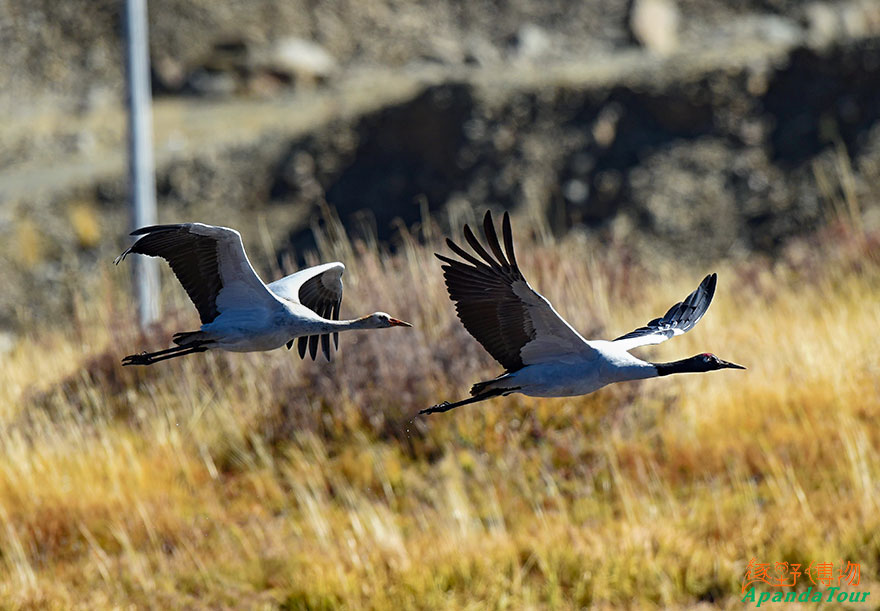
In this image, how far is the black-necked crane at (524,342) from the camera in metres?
2.68

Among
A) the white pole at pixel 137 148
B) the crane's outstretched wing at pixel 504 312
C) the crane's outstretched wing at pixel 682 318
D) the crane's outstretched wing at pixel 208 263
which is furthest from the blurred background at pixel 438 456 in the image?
the crane's outstretched wing at pixel 504 312

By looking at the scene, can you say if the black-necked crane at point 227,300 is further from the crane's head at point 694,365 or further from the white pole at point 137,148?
the white pole at point 137,148

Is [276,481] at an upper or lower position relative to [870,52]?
lower

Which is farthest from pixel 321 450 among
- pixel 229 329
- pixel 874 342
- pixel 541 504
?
pixel 229 329

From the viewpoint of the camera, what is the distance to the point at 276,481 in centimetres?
824

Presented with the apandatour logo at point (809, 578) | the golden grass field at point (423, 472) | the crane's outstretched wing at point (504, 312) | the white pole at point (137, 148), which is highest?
the white pole at point (137, 148)

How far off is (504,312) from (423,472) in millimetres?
5404

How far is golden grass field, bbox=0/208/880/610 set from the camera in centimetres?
712

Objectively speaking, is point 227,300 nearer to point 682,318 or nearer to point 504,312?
point 504,312

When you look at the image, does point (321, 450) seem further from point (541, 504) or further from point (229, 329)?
point (229, 329)

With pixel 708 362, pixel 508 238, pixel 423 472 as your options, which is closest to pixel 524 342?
pixel 508 238

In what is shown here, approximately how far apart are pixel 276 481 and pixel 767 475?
350 cm

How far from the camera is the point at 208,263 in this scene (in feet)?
10.5

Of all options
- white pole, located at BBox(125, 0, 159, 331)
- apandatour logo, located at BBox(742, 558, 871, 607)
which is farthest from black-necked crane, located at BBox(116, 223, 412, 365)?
white pole, located at BBox(125, 0, 159, 331)
